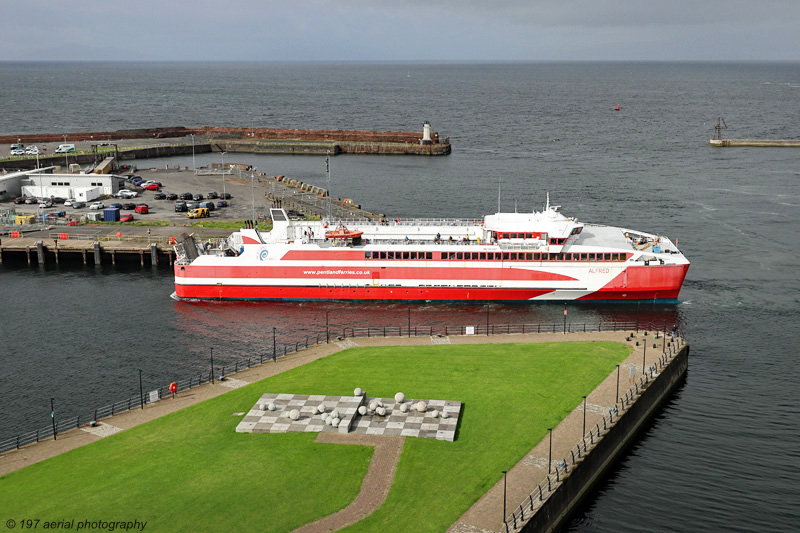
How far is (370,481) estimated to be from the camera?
132 ft

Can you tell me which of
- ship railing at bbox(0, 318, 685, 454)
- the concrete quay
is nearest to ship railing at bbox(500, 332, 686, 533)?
ship railing at bbox(0, 318, 685, 454)

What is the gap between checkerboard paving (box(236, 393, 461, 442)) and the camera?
45.1m

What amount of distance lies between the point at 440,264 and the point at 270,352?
21.3 metres

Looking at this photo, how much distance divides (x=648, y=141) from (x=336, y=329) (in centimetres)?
14657

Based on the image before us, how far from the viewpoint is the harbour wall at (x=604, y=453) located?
39.8m

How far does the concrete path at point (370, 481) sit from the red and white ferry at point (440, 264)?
36087 millimetres

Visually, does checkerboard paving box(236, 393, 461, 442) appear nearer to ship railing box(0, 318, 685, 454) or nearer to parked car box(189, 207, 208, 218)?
ship railing box(0, 318, 685, 454)

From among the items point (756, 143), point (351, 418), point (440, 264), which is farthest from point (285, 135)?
point (351, 418)

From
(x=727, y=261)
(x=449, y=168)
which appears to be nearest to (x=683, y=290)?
(x=727, y=261)

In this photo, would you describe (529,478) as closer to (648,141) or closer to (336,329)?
(336,329)

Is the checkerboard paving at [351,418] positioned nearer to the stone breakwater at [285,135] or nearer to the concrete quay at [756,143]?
the stone breakwater at [285,135]

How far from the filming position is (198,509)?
124 ft

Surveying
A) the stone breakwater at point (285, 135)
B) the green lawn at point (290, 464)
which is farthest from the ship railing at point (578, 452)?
the stone breakwater at point (285, 135)

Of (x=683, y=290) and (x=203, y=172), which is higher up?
(x=203, y=172)
